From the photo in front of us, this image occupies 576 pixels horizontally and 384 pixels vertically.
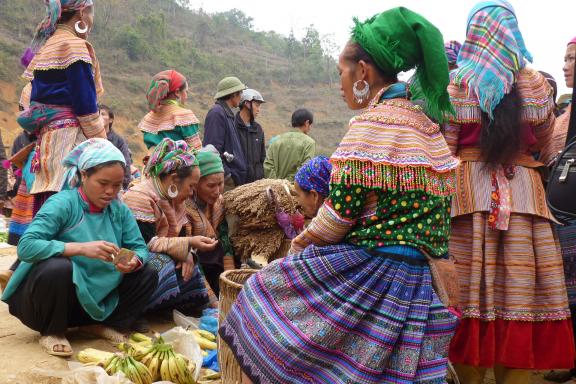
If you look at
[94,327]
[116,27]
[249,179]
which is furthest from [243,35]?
[94,327]

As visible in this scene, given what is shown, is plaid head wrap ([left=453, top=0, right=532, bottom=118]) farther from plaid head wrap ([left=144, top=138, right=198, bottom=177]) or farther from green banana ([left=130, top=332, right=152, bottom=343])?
green banana ([left=130, top=332, right=152, bottom=343])

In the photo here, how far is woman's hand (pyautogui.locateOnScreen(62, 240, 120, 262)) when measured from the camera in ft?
12.2

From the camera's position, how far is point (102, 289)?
12.9 feet

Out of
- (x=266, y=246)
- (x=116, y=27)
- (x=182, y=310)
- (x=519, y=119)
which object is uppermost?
(x=116, y=27)

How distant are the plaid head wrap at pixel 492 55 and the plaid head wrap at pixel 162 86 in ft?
11.1

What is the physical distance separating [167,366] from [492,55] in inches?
95.0

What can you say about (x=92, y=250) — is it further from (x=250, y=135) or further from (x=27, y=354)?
(x=250, y=135)

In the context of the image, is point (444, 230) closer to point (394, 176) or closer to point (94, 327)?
point (394, 176)

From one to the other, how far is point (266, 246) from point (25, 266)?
6.05 feet

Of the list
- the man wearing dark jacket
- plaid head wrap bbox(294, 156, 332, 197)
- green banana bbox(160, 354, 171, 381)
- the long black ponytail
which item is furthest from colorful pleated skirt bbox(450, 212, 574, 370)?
the man wearing dark jacket

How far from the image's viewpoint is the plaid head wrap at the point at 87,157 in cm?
385

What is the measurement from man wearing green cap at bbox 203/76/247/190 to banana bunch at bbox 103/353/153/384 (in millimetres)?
3604

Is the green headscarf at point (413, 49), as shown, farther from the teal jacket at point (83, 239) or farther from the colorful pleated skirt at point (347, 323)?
the teal jacket at point (83, 239)

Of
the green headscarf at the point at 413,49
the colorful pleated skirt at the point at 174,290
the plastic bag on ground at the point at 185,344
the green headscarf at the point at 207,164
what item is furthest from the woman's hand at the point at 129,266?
the green headscarf at the point at 413,49
